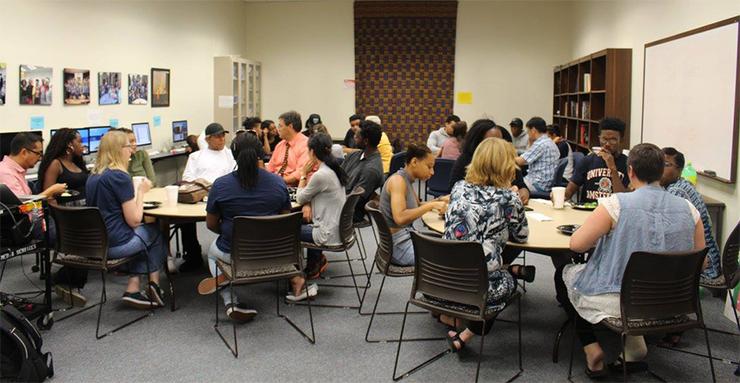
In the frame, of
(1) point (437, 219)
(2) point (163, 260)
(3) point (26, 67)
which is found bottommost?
(2) point (163, 260)

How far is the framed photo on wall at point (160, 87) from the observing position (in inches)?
347

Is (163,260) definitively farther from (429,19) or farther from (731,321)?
(429,19)

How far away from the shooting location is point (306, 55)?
12211 millimetres

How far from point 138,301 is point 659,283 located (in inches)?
125

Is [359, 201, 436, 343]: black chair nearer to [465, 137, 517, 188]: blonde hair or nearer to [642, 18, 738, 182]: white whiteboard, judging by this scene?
[465, 137, 517, 188]: blonde hair

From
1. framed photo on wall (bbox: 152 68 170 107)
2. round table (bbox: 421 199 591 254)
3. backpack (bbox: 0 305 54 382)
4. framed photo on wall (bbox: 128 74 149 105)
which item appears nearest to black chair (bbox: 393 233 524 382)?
round table (bbox: 421 199 591 254)

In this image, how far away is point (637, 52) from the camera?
7.36m

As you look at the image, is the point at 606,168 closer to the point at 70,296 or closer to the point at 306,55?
the point at 70,296

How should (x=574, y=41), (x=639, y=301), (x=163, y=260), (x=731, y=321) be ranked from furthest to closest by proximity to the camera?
(x=574, y=41)
(x=163, y=260)
(x=731, y=321)
(x=639, y=301)

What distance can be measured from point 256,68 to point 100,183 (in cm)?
830

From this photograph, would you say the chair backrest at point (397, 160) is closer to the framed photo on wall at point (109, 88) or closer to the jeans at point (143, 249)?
the jeans at point (143, 249)

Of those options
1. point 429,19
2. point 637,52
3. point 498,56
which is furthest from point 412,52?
point 637,52

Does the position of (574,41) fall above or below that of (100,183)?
above

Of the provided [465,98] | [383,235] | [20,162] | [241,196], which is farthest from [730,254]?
[465,98]
